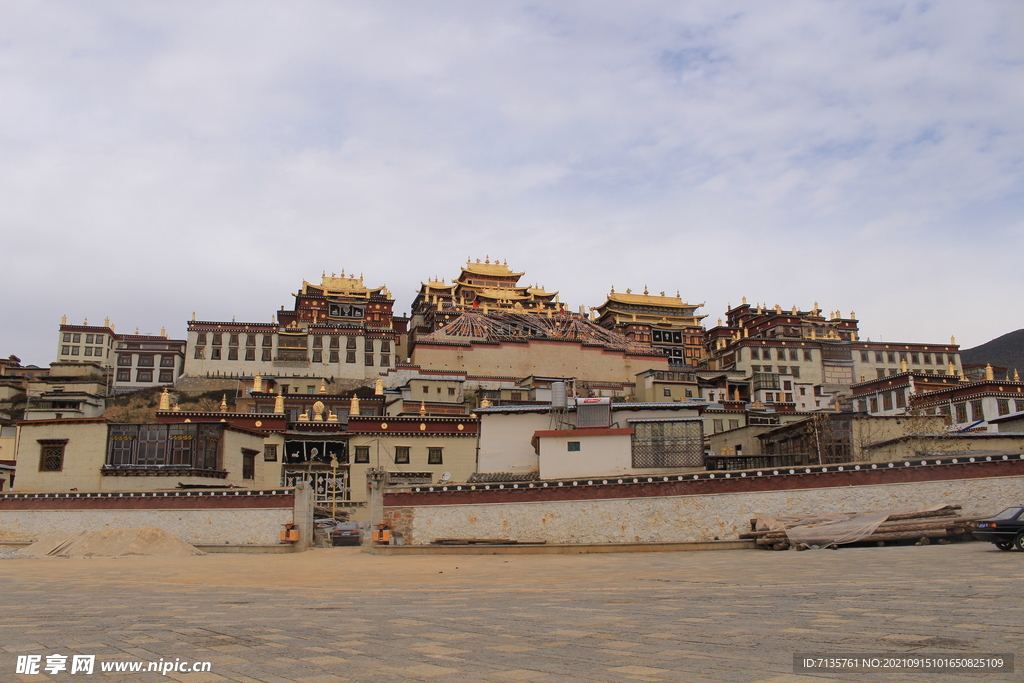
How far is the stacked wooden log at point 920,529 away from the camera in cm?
2445

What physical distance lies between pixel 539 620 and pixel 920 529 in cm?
1871

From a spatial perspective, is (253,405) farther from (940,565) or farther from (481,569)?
(940,565)

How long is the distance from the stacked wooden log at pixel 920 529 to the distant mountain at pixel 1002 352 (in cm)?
12215

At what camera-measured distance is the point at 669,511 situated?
31.6 m

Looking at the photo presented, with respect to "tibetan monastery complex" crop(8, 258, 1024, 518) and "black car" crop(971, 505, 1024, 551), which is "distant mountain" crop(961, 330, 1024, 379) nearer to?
"tibetan monastery complex" crop(8, 258, 1024, 518)

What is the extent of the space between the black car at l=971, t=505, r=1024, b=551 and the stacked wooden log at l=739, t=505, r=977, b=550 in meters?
5.41

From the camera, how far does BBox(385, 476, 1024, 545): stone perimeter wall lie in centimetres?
2789

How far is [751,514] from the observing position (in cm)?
3047

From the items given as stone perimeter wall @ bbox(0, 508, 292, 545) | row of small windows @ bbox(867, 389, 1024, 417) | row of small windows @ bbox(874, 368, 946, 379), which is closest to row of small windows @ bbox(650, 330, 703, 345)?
row of small windows @ bbox(874, 368, 946, 379)

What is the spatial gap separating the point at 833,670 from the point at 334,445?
4926cm

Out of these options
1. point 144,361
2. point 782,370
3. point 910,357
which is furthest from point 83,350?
point 910,357

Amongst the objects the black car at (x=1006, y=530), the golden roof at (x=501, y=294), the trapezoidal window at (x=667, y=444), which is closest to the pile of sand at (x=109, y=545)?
the trapezoidal window at (x=667, y=444)

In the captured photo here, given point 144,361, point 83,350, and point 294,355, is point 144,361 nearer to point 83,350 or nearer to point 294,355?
point 83,350

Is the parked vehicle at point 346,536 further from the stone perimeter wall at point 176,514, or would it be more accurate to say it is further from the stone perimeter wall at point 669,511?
the stone perimeter wall at point 669,511
